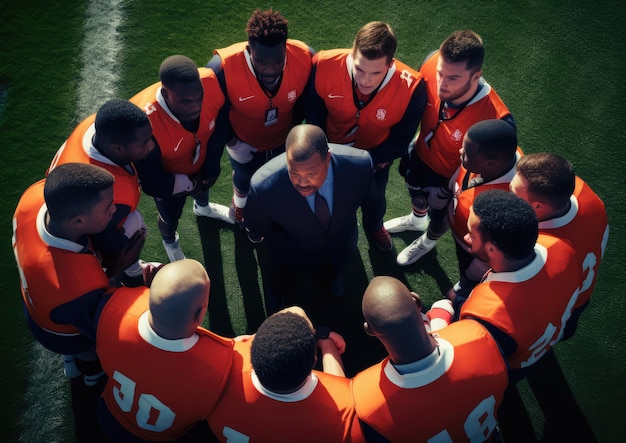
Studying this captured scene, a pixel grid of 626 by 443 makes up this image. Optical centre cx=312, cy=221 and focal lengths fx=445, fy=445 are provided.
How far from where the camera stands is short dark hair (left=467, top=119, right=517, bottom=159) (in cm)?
293

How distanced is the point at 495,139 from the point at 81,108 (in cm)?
447

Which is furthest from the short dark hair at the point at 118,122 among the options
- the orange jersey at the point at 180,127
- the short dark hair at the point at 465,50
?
the short dark hair at the point at 465,50

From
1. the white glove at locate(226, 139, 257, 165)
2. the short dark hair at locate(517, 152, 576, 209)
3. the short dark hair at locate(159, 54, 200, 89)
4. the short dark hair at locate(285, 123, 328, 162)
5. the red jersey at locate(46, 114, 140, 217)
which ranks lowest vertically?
the white glove at locate(226, 139, 257, 165)

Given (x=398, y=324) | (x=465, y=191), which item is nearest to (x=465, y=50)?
(x=465, y=191)

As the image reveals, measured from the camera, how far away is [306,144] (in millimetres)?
2611

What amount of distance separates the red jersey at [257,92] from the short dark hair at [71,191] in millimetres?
1317

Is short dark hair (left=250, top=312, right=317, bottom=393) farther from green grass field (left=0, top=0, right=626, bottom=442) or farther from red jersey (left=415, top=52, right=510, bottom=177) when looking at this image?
red jersey (left=415, top=52, right=510, bottom=177)

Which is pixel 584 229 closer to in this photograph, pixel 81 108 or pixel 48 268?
pixel 48 268

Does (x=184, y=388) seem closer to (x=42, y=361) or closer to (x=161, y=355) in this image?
(x=161, y=355)

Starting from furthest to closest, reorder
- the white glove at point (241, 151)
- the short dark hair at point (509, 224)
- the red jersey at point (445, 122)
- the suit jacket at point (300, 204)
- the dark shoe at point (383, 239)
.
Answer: the dark shoe at point (383, 239) < the white glove at point (241, 151) < the red jersey at point (445, 122) < the suit jacket at point (300, 204) < the short dark hair at point (509, 224)

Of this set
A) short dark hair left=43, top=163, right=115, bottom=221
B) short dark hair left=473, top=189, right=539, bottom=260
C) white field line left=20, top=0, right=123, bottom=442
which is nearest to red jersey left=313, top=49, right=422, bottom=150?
short dark hair left=473, top=189, right=539, bottom=260

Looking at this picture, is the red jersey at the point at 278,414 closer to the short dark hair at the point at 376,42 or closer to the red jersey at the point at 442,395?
the red jersey at the point at 442,395

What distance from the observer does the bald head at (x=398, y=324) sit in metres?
2.27

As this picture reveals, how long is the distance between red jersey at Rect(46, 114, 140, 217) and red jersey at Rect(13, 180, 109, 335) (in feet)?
1.25
